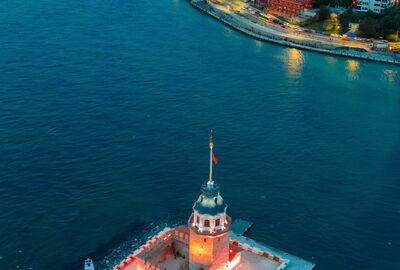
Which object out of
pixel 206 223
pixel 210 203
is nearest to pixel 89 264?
pixel 206 223

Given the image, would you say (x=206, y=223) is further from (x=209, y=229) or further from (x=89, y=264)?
(x=89, y=264)

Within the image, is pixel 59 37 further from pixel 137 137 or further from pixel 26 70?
pixel 137 137

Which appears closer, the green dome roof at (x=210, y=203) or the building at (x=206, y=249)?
the green dome roof at (x=210, y=203)

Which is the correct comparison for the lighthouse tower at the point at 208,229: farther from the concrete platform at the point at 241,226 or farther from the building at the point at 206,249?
the concrete platform at the point at 241,226

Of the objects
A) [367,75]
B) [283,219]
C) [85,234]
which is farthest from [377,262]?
[367,75]

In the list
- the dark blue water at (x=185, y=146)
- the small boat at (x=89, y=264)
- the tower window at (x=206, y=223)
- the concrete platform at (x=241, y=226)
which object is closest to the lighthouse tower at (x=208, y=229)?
the tower window at (x=206, y=223)

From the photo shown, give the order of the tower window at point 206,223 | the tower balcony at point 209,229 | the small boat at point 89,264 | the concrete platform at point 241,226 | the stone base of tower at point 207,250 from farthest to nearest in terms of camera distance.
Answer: the concrete platform at point 241,226
the small boat at point 89,264
the stone base of tower at point 207,250
the tower balcony at point 209,229
the tower window at point 206,223

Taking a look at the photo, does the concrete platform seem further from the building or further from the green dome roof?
the green dome roof
